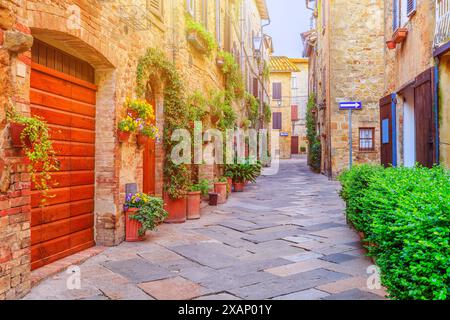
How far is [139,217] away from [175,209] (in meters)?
1.89

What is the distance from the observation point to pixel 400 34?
25.2ft

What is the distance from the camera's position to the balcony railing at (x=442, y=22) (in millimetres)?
5625

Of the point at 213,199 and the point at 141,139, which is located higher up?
the point at 141,139

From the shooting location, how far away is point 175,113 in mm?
7848

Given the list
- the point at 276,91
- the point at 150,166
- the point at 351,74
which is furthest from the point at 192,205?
the point at 276,91

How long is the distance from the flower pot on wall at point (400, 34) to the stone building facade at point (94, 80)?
399cm

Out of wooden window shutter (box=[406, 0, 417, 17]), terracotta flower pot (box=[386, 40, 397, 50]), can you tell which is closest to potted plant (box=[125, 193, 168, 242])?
wooden window shutter (box=[406, 0, 417, 17])

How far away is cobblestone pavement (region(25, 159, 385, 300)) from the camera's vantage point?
3906mm

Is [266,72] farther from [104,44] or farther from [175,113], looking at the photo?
[104,44]

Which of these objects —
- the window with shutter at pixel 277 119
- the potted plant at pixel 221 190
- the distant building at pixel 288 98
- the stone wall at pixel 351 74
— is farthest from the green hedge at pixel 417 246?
the window with shutter at pixel 277 119

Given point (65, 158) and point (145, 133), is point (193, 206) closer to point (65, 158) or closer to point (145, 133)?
point (145, 133)

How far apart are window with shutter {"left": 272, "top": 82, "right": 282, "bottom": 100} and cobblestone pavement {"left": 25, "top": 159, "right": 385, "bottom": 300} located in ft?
103

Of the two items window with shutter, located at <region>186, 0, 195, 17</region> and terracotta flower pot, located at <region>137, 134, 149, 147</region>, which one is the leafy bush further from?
window with shutter, located at <region>186, 0, 195, 17</region>
